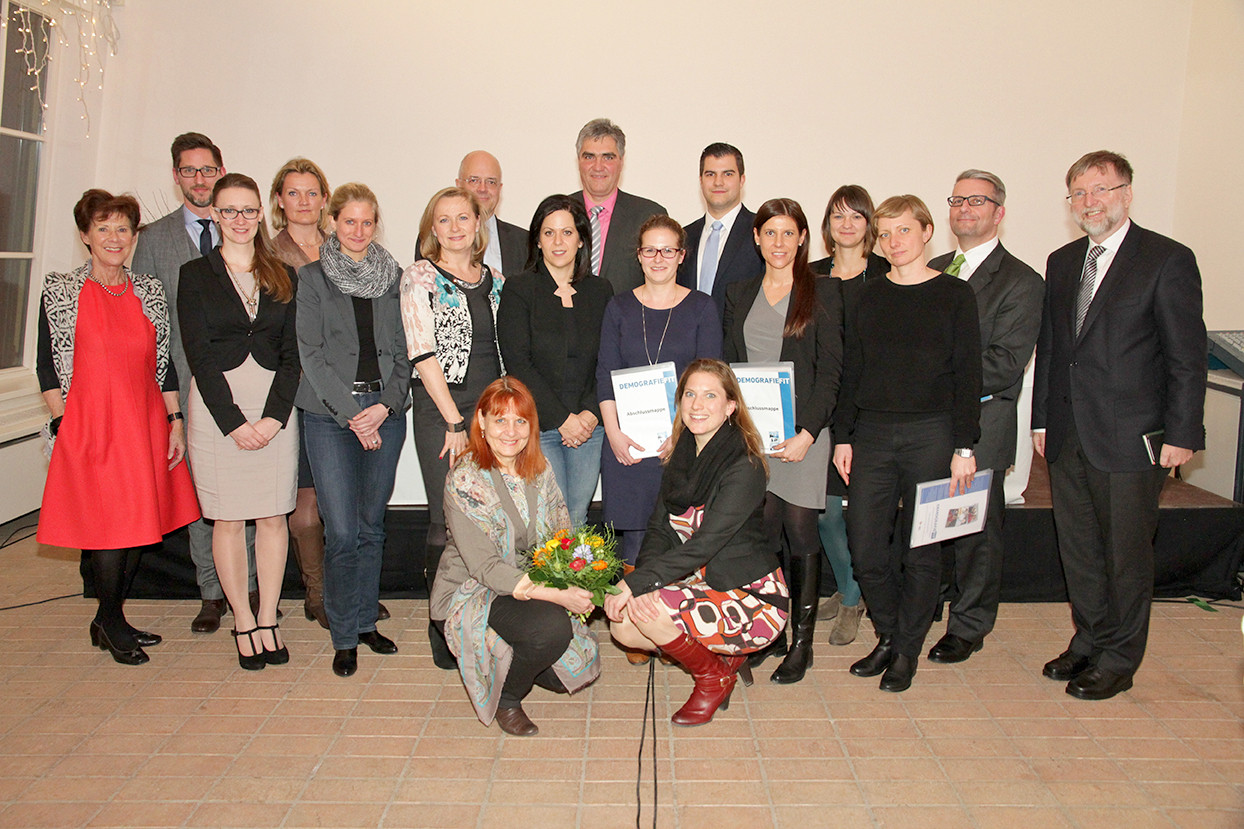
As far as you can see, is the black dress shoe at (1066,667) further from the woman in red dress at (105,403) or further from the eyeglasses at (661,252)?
the woman in red dress at (105,403)

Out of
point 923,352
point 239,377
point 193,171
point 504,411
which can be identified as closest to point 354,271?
point 239,377

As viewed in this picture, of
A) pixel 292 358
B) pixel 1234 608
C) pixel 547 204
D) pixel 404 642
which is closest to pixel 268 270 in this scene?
pixel 292 358

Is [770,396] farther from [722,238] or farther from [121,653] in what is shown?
[121,653]

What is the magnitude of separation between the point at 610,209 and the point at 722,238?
0.56 metres

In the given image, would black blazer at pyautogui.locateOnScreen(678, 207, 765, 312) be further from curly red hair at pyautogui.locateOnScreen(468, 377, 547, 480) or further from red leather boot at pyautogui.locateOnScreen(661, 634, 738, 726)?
red leather boot at pyautogui.locateOnScreen(661, 634, 738, 726)

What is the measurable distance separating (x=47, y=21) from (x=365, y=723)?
4.75 m

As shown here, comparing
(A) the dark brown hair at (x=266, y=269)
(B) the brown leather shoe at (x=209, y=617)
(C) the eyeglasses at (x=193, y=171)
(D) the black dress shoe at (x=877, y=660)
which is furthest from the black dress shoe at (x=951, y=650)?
(C) the eyeglasses at (x=193, y=171)

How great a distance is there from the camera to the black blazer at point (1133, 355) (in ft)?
9.96

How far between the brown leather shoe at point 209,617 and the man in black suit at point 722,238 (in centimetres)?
252

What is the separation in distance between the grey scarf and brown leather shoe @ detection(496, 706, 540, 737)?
5.27ft

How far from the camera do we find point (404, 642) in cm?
378

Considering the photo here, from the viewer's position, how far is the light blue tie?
12.8 ft

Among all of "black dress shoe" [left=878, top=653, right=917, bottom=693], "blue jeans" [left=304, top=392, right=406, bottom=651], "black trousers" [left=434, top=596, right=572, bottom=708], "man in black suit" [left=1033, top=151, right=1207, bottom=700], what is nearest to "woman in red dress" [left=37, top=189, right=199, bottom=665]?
"blue jeans" [left=304, top=392, right=406, bottom=651]

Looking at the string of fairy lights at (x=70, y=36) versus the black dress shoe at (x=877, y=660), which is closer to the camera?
the black dress shoe at (x=877, y=660)
